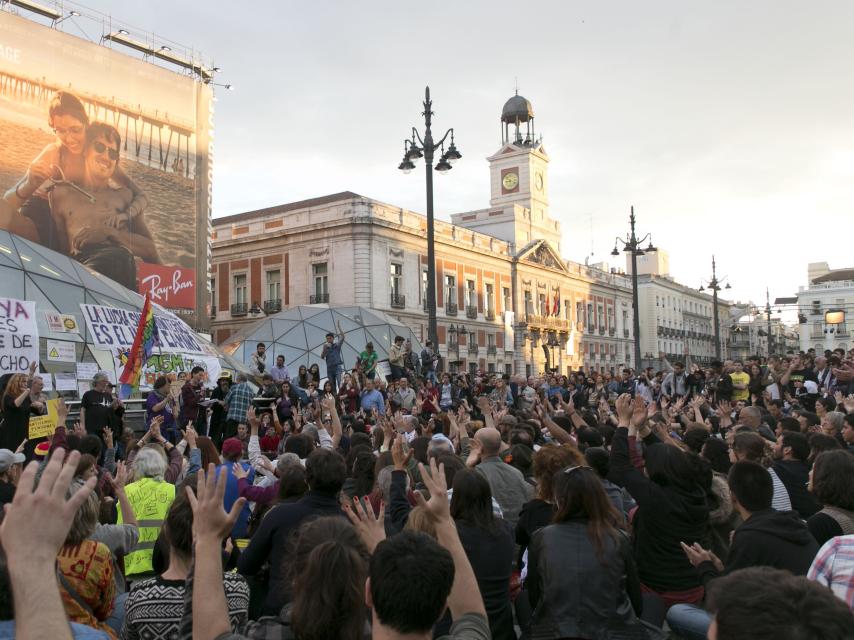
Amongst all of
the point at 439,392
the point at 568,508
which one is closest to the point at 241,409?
the point at 439,392

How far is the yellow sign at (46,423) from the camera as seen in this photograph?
8508mm

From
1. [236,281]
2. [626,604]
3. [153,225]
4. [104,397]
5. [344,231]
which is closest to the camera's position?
[626,604]

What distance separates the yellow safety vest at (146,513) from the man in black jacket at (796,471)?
452 cm

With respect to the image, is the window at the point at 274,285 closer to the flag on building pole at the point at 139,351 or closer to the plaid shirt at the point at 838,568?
the flag on building pole at the point at 139,351

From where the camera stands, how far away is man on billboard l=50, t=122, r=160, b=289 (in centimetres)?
3058

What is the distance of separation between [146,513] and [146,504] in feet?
0.23

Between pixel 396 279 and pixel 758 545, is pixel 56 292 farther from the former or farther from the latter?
pixel 396 279

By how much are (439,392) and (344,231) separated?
90.7 feet

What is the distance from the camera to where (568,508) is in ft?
12.0

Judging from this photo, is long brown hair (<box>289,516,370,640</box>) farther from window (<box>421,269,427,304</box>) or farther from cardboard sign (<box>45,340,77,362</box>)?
window (<box>421,269,427,304</box>)

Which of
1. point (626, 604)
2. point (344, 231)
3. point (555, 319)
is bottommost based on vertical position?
point (626, 604)

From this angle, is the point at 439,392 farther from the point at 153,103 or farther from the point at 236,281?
the point at 236,281

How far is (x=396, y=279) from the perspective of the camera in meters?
47.3

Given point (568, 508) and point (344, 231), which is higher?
point (344, 231)
